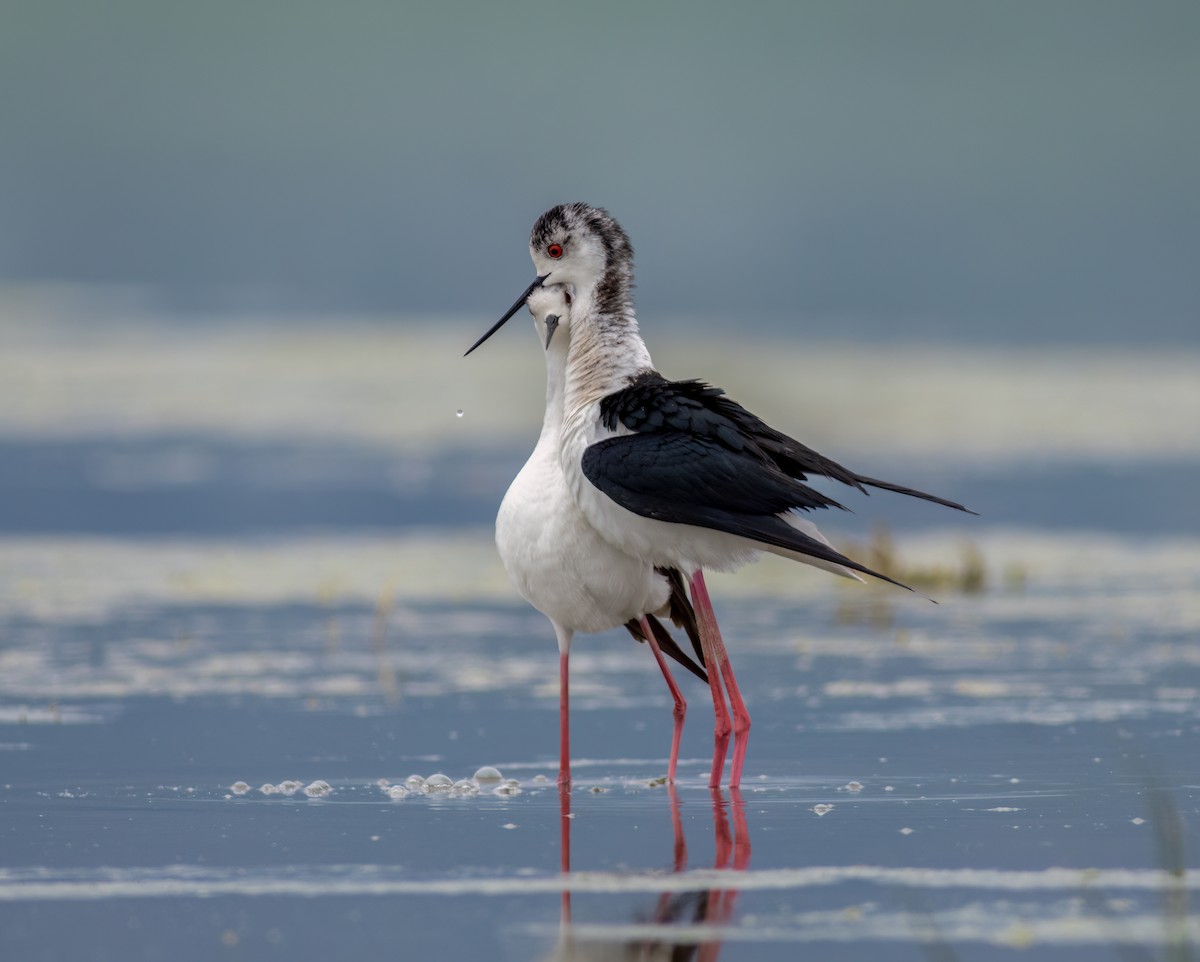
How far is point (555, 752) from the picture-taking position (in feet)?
27.1

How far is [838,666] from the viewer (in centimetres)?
1020

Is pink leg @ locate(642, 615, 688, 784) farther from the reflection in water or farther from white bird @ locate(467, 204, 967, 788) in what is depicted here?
the reflection in water

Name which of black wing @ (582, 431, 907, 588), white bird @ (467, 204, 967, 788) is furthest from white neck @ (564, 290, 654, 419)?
black wing @ (582, 431, 907, 588)

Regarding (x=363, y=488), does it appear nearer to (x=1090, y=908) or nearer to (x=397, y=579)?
(x=397, y=579)

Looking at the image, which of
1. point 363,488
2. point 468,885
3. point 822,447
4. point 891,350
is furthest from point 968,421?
point 468,885

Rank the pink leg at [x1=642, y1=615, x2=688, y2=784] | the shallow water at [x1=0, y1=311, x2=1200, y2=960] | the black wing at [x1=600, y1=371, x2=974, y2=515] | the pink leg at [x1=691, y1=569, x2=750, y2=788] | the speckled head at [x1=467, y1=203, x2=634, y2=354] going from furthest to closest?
the speckled head at [x1=467, y1=203, x2=634, y2=354], the pink leg at [x1=642, y1=615, x2=688, y2=784], the pink leg at [x1=691, y1=569, x2=750, y2=788], the black wing at [x1=600, y1=371, x2=974, y2=515], the shallow water at [x1=0, y1=311, x2=1200, y2=960]

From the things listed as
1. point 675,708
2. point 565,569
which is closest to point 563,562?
point 565,569

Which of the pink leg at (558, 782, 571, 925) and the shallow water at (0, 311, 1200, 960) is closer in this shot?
the shallow water at (0, 311, 1200, 960)

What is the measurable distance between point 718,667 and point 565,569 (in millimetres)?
628

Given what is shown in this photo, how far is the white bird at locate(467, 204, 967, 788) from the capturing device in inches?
281

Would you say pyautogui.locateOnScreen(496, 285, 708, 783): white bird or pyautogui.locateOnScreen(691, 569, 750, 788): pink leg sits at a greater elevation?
pyautogui.locateOnScreen(496, 285, 708, 783): white bird

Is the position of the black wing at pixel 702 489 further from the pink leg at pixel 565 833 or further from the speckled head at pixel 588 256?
the pink leg at pixel 565 833

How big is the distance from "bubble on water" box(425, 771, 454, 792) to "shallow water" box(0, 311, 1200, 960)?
0.10 m

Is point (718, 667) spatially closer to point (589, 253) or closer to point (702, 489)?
point (702, 489)
